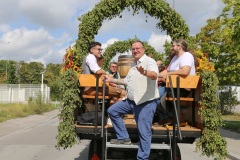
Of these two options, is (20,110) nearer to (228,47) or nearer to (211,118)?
(228,47)

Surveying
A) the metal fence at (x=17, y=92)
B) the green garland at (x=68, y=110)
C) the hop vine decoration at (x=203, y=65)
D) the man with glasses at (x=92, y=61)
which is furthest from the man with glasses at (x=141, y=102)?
the metal fence at (x=17, y=92)

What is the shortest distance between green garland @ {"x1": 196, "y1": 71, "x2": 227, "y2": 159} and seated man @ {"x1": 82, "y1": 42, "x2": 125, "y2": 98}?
1476 mm

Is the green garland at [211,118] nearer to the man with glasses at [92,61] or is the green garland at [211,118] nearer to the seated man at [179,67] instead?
the seated man at [179,67]

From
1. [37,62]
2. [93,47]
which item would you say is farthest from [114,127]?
[37,62]

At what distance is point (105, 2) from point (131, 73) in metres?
2.96

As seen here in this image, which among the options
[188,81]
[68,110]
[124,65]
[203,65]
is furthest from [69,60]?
[124,65]

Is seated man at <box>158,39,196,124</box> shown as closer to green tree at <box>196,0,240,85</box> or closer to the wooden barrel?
the wooden barrel

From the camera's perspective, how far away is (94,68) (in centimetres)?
625

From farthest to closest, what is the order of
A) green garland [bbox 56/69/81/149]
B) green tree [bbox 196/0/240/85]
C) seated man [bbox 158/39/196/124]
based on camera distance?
green tree [bbox 196/0/240/85]
seated man [bbox 158/39/196/124]
green garland [bbox 56/69/81/149]

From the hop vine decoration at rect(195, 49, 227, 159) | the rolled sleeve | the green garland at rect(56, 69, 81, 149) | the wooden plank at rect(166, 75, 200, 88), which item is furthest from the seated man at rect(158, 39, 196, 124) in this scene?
the green garland at rect(56, 69, 81, 149)

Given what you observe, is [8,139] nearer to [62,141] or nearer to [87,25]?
[87,25]

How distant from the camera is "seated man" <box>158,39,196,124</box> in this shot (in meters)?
5.65

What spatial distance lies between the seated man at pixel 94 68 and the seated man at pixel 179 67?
80 centimetres

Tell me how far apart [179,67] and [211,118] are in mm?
1047
